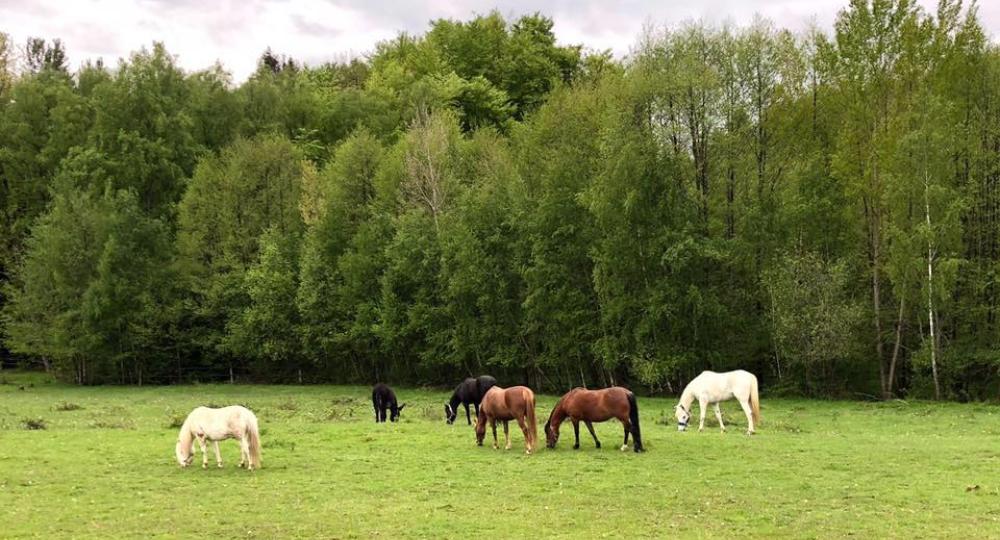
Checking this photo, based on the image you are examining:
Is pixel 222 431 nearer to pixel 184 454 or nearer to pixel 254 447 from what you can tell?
pixel 254 447

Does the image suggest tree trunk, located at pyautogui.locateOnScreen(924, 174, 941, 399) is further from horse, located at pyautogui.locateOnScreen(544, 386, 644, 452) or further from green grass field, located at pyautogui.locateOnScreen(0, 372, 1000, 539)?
horse, located at pyautogui.locateOnScreen(544, 386, 644, 452)

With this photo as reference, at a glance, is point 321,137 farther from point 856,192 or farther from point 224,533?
point 224,533

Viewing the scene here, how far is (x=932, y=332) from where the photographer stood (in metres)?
35.4

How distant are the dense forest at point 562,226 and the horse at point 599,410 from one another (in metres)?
18.8

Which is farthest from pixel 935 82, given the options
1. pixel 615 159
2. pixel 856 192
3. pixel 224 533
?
pixel 224 533

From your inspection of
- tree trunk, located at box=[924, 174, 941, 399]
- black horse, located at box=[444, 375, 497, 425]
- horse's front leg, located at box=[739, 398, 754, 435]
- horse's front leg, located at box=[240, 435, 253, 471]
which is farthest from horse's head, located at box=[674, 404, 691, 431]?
tree trunk, located at box=[924, 174, 941, 399]

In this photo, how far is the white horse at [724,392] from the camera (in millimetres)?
23328

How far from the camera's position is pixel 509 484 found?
1605cm

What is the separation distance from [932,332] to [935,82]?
10.9m

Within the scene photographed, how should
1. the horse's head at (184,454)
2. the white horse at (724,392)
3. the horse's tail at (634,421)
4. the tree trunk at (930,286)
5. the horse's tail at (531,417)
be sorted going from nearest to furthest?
the horse's head at (184,454), the horse's tail at (634,421), the horse's tail at (531,417), the white horse at (724,392), the tree trunk at (930,286)

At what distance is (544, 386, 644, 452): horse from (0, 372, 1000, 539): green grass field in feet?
1.51

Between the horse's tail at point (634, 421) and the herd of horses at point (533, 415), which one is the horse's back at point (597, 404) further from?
the horse's tail at point (634, 421)

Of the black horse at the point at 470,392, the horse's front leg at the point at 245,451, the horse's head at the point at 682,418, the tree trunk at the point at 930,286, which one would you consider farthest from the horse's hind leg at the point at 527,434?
the tree trunk at the point at 930,286

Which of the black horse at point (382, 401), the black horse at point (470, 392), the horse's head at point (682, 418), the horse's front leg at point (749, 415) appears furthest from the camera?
the black horse at point (382, 401)
